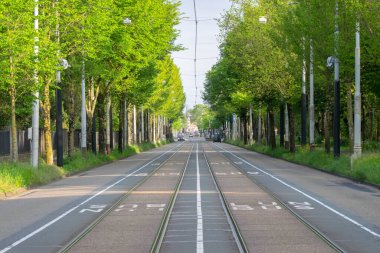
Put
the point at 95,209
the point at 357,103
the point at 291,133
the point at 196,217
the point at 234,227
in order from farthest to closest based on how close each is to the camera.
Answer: the point at 291,133 → the point at 357,103 → the point at 95,209 → the point at 196,217 → the point at 234,227

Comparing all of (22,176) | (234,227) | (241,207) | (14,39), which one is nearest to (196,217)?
(234,227)

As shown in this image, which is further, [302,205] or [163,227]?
[302,205]

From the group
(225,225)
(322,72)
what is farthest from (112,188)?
(322,72)

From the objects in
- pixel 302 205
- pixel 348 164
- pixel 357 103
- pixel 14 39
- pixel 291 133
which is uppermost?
pixel 14 39

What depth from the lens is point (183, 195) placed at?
19.4 meters

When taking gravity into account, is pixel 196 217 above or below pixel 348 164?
below

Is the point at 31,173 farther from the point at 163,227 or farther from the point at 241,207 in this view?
the point at 163,227

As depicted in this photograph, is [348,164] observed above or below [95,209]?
above

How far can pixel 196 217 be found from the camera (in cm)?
1402

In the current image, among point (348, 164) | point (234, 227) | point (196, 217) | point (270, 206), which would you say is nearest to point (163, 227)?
point (234, 227)

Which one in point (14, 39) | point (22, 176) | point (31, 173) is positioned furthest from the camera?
point (31, 173)

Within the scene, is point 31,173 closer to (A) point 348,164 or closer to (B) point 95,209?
(B) point 95,209

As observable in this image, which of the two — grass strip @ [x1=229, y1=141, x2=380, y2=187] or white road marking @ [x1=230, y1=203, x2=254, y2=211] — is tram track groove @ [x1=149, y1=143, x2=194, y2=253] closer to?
white road marking @ [x1=230, y1=203, x2=254, y2=211]

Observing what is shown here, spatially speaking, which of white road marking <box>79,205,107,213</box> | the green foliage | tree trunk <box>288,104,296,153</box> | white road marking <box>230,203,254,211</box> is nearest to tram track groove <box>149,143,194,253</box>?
white road marking <box>230,203,254,211</box>
